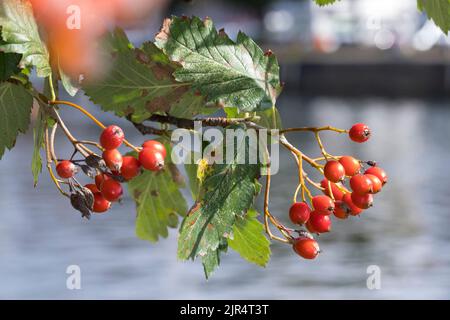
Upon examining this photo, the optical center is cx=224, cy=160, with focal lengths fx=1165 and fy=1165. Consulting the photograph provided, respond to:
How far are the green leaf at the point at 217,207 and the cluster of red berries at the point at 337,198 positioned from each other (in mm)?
106

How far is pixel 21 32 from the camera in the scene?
156 cm

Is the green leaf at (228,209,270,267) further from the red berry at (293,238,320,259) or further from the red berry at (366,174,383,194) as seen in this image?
the red berry at (366,174,383,194)

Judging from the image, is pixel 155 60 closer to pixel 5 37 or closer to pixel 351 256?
pixel 5 37

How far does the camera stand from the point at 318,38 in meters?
56.6

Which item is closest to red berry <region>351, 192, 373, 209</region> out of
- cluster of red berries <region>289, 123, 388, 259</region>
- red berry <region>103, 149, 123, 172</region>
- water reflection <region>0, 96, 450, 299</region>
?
cluster of red berries <region>289, 123, 388, 259</region>

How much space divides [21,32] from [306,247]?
519mm

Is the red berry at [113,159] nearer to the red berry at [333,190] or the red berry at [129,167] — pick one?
the red berry at [129,167]

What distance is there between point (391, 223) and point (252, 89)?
24667 mm

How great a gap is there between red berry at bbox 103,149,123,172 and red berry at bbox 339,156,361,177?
1.04 feet

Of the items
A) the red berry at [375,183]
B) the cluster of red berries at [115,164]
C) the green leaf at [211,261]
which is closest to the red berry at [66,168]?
the cluster of red berries at [115,164]

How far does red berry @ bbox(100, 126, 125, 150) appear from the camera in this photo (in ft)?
5.27

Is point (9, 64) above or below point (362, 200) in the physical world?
above

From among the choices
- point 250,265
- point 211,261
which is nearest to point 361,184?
point 211,261

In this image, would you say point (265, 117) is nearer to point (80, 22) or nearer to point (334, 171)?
point (334, 171)
